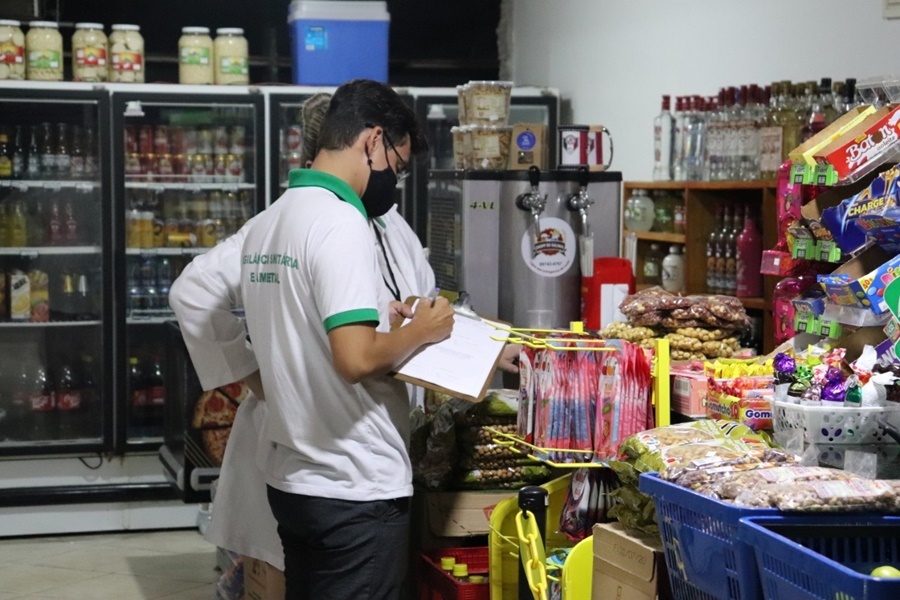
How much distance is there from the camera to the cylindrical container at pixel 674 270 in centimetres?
451

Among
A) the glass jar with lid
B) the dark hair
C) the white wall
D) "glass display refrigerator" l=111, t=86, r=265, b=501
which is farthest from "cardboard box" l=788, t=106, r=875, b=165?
"glass display refrigerator" l=111, t=86, r=265, b=501

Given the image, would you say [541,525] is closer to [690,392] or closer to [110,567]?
[690,392]

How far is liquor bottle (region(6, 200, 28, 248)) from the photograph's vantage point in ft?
19.7

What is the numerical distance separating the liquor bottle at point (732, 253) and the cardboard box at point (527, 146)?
70 cm

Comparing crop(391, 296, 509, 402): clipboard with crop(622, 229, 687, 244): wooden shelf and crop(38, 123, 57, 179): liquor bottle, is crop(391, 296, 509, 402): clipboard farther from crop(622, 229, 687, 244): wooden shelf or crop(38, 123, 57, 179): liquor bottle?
crop(38, 123, 57, 179): liquor bottle

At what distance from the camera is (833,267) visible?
106 inches

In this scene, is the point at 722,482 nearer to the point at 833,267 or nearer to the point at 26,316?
the point at 833,267

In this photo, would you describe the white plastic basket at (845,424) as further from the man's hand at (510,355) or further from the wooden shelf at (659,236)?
the wooden shelf at (659,236)

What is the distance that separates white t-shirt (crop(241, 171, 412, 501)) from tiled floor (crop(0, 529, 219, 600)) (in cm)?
248

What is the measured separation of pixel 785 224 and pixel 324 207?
1.07 metres

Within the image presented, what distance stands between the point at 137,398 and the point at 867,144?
4543 mm

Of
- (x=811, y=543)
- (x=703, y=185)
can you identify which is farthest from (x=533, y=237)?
(x=811, y=543)

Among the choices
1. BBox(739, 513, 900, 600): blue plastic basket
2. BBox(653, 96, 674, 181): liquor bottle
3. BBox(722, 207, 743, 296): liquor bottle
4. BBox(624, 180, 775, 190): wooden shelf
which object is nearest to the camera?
BBox(739, 513, 900, 600): blue plastic basket

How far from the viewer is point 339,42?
20.1 feet
